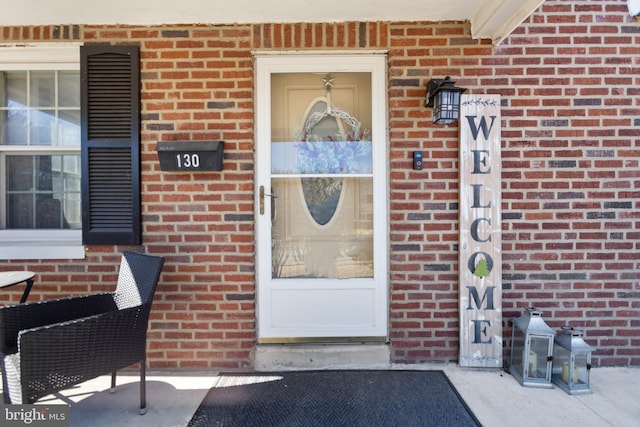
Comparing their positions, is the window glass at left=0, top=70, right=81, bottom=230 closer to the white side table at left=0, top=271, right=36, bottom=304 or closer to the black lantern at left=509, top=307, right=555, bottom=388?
the white side table at left=0, top=271, right=36, bottom=304

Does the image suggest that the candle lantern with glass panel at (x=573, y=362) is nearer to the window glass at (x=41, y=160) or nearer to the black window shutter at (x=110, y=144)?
the black window shutter at (x=110, y=144)

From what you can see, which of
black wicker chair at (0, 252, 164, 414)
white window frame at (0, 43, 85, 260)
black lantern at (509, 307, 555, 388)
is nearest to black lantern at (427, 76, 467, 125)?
black lantern at (509, 307, 555, 388)

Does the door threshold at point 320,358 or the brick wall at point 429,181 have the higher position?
the brick wall at point 429,181

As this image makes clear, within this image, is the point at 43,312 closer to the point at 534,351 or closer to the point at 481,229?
the point at 481,229

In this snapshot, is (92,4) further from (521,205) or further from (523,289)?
(523,289)

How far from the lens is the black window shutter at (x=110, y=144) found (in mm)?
2838

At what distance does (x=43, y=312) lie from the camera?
230cm

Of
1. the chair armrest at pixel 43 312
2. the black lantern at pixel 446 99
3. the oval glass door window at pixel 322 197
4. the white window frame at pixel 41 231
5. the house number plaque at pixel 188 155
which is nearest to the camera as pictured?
the chair armrest at pixel 43 312

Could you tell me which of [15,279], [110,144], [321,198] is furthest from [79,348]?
[321,198]

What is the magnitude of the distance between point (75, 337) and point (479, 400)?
2.49 meters

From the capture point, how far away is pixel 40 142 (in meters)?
3.11

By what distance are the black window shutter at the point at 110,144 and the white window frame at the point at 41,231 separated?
0.20 meters

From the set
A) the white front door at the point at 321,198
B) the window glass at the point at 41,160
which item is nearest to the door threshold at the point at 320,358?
the white front door at the point at 321,198

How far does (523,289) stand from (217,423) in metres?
2.41
